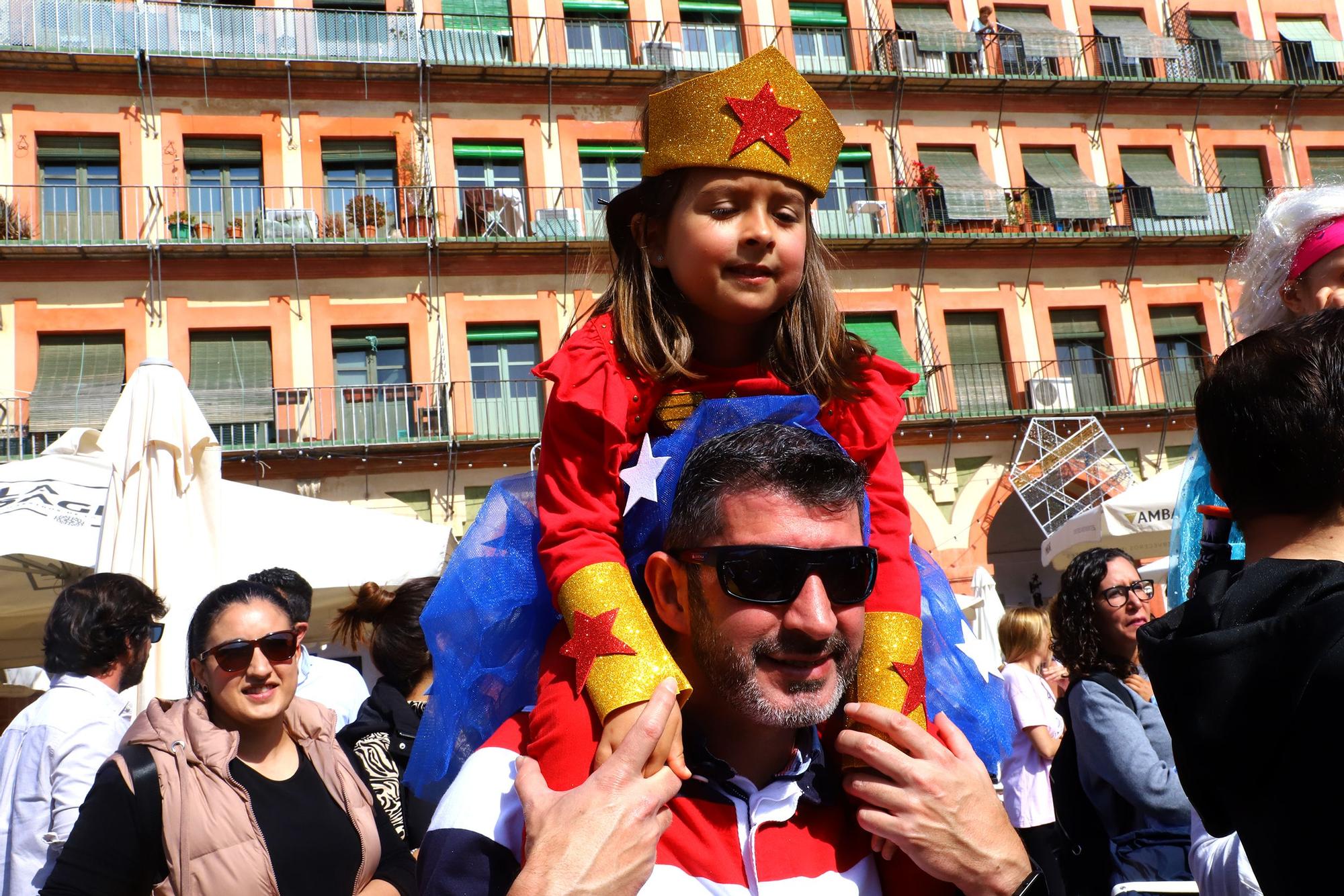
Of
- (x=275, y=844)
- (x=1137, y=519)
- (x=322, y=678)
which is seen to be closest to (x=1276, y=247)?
(x=275, y=844)

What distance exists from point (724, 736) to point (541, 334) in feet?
66.0

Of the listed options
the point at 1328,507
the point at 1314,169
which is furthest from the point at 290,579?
the point at 1314,169

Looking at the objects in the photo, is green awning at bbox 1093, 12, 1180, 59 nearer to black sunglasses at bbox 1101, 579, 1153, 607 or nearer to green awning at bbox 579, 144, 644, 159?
green awning at bbox 579, 144, 644, 159

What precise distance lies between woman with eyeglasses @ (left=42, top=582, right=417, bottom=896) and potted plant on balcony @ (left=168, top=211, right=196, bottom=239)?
1875 cm

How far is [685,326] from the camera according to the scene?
8.38 ft

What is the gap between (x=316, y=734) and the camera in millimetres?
3828

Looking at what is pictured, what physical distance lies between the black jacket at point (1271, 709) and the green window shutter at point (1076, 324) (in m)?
23.4

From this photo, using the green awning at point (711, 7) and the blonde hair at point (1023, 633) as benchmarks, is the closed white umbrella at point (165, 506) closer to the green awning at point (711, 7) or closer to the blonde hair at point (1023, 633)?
the blonde hair at point (1023, 633)

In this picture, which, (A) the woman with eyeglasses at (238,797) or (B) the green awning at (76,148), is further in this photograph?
(B) the green awning at (76,148)

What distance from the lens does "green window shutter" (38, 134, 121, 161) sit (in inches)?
813

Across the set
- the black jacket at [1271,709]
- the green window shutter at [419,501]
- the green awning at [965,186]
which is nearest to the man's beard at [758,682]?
the black jacket at [1271,709]

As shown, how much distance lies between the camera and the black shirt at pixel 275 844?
3.06 meters

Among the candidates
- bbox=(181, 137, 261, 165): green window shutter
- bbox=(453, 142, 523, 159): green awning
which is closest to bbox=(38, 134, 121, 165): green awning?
bbox=(181, 137, 261, 165): green window shutter

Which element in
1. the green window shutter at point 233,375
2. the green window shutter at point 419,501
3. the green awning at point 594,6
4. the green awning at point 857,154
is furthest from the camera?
the green awning at point 857,154
